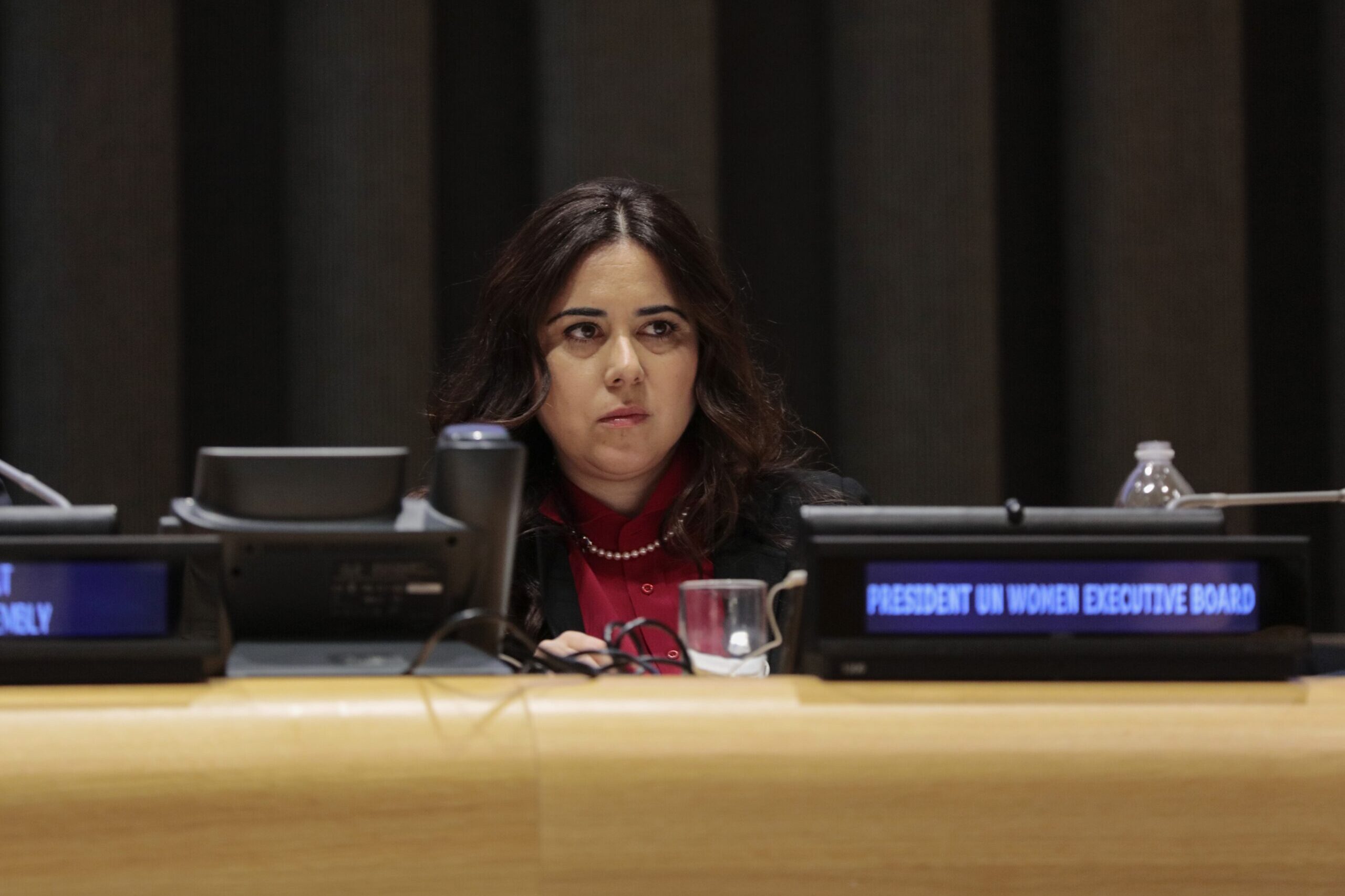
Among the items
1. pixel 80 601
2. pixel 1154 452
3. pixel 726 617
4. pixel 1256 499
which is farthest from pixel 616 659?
pixel 1154 452

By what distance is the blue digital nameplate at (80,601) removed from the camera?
0.70 m

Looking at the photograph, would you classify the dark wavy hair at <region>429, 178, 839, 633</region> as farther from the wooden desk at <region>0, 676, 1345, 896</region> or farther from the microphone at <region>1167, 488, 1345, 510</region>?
the wooden desk at <region>0, 676, 1345, 896</region>

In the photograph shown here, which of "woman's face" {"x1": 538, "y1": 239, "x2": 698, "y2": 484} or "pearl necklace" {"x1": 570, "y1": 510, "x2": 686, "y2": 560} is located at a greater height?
"woman's face" {"x1": 538, "y1": 239, "x2": 698, "y2": 484}

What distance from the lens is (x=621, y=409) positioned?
157cm

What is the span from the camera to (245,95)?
244 cm

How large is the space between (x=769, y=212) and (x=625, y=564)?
1140mm

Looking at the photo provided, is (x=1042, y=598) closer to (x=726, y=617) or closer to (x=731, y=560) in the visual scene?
(x=726, y=617)

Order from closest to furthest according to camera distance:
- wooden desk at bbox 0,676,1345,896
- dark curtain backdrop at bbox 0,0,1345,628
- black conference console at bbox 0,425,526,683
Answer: wooden desk at bbox 0,676,1345,896 → black conference console at bbox 0,425,526,683 → dark curtain backdrop at bbox 0,0,1345,628

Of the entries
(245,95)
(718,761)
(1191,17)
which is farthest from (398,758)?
(1191,17)

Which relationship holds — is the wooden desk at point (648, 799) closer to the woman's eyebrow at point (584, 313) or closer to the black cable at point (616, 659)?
the black cable at point (616, 659)

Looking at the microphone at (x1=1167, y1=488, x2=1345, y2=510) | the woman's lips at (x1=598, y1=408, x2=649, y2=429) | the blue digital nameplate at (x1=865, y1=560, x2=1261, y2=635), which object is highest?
the woman's lips at (x1=598, y1=408, x2=649, y2=429)

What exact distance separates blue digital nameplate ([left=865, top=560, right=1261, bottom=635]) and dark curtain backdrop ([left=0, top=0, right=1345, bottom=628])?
5.70 feet

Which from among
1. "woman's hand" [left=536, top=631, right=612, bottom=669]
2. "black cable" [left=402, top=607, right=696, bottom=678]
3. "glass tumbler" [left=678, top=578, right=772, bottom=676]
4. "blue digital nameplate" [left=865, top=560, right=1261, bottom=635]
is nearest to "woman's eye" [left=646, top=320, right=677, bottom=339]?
→ "woman's hand" [left=536, top=631, right=612, bottom=669]

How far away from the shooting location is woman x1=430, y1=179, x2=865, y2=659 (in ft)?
5.17
